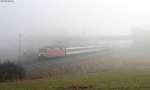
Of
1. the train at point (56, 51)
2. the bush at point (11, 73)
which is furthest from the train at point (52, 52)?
the bush at point (11, 73)

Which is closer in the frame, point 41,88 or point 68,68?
point 41,88

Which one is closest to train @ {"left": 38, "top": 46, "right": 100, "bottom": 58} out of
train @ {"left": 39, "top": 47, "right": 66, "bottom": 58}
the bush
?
train @ {"left": 39, "top": 47, "right": 66, "bottom": 58}

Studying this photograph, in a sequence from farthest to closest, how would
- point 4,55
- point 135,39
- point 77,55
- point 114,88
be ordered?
point 135,39 < point 77,55 < point 4,55 < point 114,88

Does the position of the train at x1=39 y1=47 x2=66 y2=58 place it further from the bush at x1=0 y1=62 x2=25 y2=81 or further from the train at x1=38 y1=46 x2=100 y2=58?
the bush at x1=0 y1=62 x2=25 y2=81

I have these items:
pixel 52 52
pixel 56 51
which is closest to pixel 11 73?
pixel 52 52

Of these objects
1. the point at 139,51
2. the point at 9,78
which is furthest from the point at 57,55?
the point at 9,78

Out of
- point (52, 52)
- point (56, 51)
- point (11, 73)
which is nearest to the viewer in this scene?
point (11, 73)

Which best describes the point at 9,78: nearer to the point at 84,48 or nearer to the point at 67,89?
the point at 67,89

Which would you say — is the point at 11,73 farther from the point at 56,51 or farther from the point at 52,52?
the point at 56,51

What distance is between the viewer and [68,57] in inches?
2073

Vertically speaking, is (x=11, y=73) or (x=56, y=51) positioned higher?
(x=56, y=51)

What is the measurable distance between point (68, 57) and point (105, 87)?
36453 millimetres

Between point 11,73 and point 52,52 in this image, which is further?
point 52,52

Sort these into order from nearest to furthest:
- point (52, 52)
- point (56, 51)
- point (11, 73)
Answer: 1. point (11, 73)
2. point (52, 52)
3. point (56, 51)
